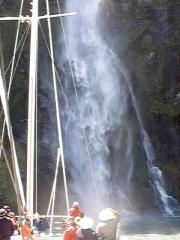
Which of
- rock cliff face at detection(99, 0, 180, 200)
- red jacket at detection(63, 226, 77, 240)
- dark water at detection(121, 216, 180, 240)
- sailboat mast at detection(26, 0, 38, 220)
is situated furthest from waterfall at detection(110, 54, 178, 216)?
red jacket at detection(63, 226, 77, 240)

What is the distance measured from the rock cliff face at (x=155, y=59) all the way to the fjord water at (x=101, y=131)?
65 centimetres

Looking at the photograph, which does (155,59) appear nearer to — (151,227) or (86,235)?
(151,227)

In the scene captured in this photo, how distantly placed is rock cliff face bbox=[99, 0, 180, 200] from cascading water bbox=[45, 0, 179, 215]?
0.66m

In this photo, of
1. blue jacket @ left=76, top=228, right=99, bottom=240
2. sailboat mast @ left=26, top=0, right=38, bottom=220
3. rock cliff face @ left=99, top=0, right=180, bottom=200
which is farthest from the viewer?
rock cliff face @ left=99, top=0, right=180, bottom=200

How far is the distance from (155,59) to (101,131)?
5.58m

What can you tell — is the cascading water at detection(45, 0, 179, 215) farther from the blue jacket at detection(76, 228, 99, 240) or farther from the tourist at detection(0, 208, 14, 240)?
the blue jacket at detection(76, 228, 99, 240)

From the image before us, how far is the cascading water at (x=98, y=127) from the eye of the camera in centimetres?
2714

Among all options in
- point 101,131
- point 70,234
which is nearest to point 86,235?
point 70,234

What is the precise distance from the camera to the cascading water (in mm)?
27141

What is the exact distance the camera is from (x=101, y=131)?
2831cm

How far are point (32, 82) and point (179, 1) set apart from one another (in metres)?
19.9

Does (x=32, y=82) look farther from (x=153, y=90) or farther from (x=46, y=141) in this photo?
(x=153, y=90)

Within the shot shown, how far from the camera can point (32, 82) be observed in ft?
44.5

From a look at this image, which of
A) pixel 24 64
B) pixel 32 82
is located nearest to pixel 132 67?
pixel 24 64
